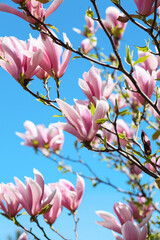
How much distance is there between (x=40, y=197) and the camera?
47.4 inches

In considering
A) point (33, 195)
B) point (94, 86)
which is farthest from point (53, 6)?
point (33, 195)

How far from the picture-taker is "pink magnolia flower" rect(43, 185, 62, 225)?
128 cm

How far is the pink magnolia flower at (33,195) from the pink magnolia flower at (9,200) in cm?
4

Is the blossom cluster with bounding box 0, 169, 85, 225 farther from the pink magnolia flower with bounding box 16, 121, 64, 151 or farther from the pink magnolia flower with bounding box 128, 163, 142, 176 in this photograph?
the pink magnolia flower with bounding box 16, 121, 64, 151

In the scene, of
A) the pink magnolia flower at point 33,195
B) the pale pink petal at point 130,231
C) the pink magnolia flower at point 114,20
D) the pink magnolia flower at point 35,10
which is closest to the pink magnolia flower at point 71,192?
the pink magnolia flower at point 33,195

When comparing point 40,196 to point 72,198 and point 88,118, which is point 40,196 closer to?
point 72,198

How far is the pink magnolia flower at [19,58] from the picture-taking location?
1013mm

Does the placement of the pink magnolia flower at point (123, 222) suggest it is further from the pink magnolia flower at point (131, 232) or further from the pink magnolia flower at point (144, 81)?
the pink magnolia flower at point (144, 81)

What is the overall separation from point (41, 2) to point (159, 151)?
24.7 inches

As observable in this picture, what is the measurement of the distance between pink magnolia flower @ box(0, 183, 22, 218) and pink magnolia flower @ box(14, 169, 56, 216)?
4cm

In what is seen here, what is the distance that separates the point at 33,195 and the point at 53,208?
15 centimetres

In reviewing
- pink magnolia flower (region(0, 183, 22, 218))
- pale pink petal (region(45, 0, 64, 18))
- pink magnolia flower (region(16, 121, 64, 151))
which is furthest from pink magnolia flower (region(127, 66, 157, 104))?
pink magnolia flower (region(16, 121, 64, 151))

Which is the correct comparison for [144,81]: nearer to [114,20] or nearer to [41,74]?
[41,74]

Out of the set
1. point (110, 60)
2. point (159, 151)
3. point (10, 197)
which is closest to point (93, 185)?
point (110, 60)
